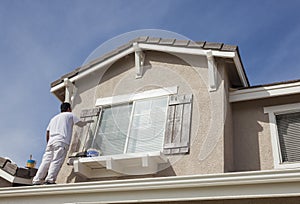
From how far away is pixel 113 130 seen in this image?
587cm

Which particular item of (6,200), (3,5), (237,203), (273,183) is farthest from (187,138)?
(3,5)

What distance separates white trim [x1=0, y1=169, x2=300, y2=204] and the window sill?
0.77 metres

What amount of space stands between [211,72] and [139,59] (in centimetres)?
141

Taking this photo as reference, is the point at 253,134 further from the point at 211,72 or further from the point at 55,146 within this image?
the point at 55,146

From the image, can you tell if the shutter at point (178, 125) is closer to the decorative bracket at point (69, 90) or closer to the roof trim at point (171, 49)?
the roof trim at point (171, 49)

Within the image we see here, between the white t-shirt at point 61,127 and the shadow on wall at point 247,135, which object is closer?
the shadow on wall at point 247,135

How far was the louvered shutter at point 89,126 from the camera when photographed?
19.2 feet

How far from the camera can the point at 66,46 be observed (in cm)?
672

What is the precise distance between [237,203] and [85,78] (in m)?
3.51

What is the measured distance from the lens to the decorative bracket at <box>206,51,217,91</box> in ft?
18.1

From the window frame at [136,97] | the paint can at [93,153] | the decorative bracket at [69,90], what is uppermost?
the decorative bracket at [69,90]

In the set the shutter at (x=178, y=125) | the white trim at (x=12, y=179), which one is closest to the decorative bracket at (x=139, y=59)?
the shutter at (x=178, y=125)

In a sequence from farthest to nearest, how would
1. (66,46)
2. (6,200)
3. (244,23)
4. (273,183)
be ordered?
(66,46) < (244,23) < (6,200) < (273,183)

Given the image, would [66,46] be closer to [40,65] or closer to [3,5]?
[40,65]
